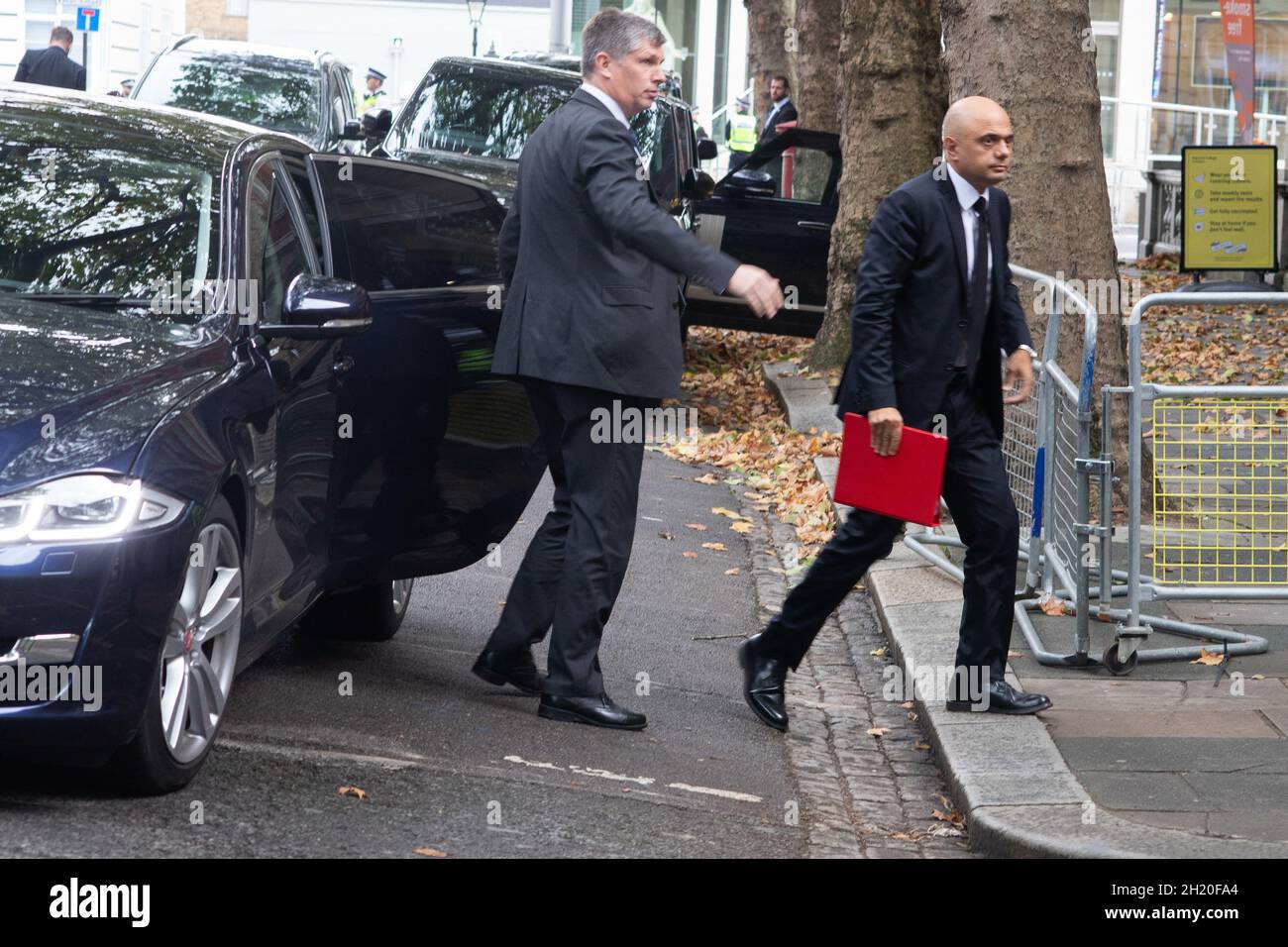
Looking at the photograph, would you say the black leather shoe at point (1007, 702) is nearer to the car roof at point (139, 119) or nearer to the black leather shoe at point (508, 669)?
the black leather shoe at point (508, 669)

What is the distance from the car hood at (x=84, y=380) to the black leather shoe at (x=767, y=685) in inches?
80.9

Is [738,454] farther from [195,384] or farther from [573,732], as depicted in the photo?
[195,384]

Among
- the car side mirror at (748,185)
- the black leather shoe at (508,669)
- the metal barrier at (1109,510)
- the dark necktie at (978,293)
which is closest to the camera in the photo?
the dark necktie at (978,293)

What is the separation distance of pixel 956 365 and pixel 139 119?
2.54 metres

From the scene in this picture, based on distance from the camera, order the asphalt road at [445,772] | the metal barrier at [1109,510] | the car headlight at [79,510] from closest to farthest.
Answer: the car headlight at [79,510] < the asphalt road at [445,772] < the metal barrier at [1109,510]

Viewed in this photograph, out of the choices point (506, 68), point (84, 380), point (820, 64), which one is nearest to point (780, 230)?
point (506, 68)

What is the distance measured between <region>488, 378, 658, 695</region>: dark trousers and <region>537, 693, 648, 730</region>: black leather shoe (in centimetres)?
3

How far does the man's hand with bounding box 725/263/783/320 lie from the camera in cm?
539

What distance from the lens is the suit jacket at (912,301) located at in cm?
600

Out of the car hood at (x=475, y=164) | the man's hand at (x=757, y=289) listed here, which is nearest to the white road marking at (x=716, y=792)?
the man's hand at (x=757, y=289)

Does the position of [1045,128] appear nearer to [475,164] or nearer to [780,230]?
[475,164]

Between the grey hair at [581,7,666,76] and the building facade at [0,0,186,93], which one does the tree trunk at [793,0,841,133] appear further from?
the building facade at [0,0,186,93]

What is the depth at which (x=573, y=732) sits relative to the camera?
19.8 feet
